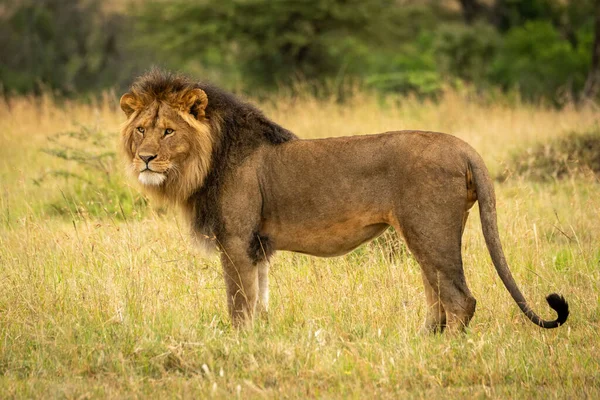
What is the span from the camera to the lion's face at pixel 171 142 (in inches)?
207

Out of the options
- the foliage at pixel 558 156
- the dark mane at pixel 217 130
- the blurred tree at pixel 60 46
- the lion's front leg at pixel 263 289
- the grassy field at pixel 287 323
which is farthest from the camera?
the blurred tree at pixel 60 46

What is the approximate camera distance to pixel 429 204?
4.94 m

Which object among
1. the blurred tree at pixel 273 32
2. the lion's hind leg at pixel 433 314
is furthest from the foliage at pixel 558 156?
the blurred tree at pixel 273 32

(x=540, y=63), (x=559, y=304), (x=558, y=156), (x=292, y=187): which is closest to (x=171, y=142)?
(x=292, y=187)

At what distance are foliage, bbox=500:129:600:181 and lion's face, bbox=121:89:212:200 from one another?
17.1 feet

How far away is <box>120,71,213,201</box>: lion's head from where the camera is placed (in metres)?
5.28

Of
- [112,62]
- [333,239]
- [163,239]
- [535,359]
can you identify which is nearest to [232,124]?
[333,239]

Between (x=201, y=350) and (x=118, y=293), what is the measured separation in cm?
114

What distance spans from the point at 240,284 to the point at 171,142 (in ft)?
3.01

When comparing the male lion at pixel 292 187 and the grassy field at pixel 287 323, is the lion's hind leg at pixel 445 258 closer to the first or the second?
the male lion at pixel 292 187

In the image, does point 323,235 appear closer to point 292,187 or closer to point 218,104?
point 292,187

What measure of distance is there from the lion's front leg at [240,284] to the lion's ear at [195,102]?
2.74ft

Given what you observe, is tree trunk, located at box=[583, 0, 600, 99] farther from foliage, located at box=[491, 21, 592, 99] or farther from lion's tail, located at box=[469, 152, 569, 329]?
lion's tail, located at box=[469, 152, 569, 329]

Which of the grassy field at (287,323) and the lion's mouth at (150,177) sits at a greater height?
the lion's mouth at (150,177)
